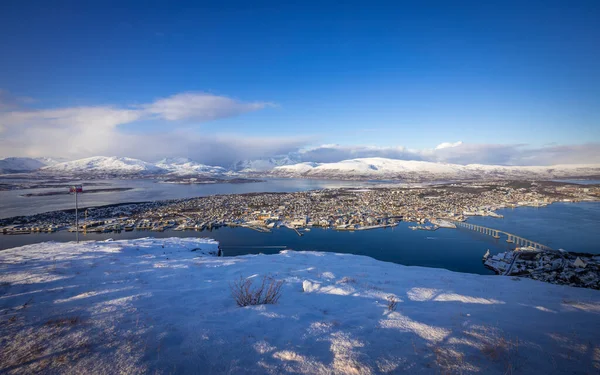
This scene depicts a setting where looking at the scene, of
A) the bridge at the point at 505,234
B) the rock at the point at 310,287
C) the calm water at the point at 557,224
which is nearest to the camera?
the rock at the point at 310,287

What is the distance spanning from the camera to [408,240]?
2245 centimetres

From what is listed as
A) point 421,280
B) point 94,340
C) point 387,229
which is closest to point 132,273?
point 94,340

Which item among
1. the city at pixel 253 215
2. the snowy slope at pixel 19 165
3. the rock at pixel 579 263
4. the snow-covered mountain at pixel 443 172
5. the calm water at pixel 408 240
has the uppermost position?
the snowy slope at pixel 19 165

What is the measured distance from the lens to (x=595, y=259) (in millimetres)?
12695

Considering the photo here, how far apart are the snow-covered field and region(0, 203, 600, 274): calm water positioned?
12.7m

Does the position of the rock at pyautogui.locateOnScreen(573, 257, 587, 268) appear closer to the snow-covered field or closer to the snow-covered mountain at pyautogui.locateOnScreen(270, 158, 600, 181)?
the snow-covered field

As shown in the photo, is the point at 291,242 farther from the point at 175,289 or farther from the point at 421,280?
the point at 175,289

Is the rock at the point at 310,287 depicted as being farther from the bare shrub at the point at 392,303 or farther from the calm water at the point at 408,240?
the calm water at the point at 408,240

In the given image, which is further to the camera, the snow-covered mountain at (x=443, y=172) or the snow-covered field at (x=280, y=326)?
the snow-covered mountain at (x=443, y=172)

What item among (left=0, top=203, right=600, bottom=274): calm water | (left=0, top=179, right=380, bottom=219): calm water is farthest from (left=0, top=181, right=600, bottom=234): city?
(left=0, top=179, right=380, bottom=219): calm water

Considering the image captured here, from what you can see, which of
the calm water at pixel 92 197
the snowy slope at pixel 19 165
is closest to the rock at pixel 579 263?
the calm water at pixel 92 197

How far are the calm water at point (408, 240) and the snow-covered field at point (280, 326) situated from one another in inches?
498

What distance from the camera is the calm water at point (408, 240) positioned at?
18.7 metres

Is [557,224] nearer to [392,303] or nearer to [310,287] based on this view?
[392,303]
